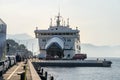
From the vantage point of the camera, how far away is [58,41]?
144m

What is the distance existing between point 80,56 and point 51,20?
30.7 meters

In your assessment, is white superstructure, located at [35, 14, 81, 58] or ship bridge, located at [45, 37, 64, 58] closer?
ship bridge, located at [45, 37, 64, 58]

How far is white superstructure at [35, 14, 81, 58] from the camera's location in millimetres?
145750

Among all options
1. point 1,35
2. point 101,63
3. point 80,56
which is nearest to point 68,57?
point 80,56

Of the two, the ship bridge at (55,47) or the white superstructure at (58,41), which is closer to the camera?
the ship bridge at (55,47)

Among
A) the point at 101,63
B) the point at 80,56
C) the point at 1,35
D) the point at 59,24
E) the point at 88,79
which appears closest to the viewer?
the point at 1,35

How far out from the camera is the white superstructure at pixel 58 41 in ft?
478

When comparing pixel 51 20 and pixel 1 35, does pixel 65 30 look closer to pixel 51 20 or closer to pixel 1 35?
pixel 51 20

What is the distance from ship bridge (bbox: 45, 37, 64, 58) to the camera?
144 m

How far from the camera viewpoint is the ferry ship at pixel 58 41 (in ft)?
478

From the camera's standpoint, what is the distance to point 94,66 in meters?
128

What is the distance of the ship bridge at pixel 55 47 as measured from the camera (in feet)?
472

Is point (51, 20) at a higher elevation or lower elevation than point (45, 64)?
higher

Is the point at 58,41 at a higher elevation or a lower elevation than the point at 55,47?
higher
